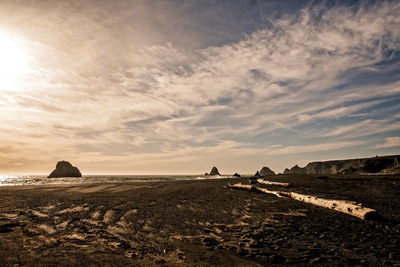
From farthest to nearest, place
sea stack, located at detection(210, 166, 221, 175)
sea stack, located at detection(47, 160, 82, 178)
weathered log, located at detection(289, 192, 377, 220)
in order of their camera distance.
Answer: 1. sea stack, located at detection(210, 166, 221, 175)
2. sea stack, located at detection(47, 160, 82, 178)
3. weathered log, located at detection(289, 192, 377, 220)

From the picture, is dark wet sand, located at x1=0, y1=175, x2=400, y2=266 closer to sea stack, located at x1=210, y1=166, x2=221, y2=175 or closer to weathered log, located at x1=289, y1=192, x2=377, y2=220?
weathered log, located at x1=289, y1=192, x2=377, y2=220

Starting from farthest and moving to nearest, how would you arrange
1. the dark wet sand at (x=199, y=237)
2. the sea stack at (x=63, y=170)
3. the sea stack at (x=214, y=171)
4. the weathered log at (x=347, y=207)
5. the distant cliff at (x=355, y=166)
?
the sea stack at (x=214, y=171), the sea stack at (x=63, y=170), the distant cliff at (x=355, y=166), the weathered log at (x=347, y=207), the dark wet sand at (x=199, y=237)

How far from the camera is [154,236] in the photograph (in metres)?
5.89

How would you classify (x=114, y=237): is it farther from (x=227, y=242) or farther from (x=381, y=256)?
(x=381, y=256)

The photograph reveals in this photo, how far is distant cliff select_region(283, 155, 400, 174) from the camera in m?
43.2

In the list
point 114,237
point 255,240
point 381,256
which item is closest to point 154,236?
point 114,237

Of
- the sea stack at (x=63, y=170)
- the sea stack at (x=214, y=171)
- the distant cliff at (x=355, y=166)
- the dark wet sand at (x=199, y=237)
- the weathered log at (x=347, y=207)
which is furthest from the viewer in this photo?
the sea stack at (x=214, y=171)

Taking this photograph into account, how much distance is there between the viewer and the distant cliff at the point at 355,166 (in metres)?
43.2

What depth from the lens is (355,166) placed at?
192 ft

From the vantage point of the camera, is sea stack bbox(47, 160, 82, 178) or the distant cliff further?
sea stack bbox(47, 160, 82, 178)

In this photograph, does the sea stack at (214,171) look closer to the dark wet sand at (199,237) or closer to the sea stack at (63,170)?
the sea stack at (63,170)

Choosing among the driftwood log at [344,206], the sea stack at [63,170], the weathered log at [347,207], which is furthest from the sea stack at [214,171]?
the weathered log at [347,207]

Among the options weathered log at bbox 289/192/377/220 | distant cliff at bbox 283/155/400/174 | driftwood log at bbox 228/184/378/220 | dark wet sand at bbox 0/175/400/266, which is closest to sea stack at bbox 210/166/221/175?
distant cliff at bbox 283/155/400/174

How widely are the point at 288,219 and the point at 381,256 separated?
122 inches
